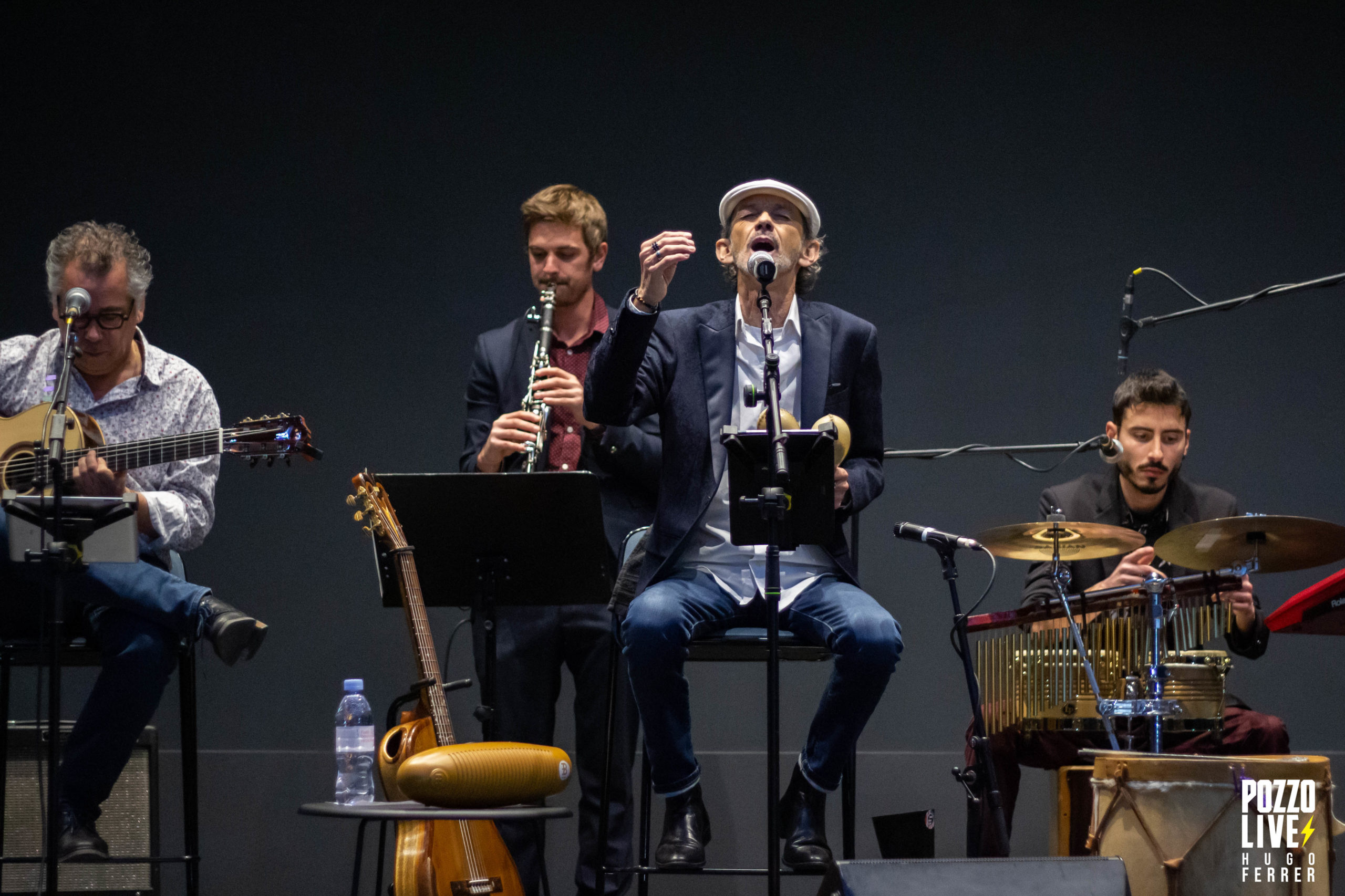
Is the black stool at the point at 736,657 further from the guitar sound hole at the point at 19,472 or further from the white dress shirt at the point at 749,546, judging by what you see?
the guitar sound hole at the point at 19,472

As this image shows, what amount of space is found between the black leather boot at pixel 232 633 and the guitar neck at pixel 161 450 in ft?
1.43

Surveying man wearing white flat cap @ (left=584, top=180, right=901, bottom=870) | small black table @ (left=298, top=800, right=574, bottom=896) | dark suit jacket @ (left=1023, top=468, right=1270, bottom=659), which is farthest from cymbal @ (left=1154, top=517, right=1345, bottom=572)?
small black table @ (left=298, top=800, right=574, bottom=896)

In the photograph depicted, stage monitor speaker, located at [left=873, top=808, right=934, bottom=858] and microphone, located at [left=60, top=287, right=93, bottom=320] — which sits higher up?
microphone, located at [left=60, top=287, right=93, bottom=320]

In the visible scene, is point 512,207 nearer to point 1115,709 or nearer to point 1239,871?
point 1115,709

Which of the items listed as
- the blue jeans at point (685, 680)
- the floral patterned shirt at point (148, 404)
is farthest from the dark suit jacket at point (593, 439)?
the floral patterned shirt at point (148, 404)

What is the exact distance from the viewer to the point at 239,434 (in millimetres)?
3230

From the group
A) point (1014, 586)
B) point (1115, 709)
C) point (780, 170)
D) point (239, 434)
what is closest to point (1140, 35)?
point (780, 170)

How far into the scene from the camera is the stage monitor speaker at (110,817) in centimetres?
338

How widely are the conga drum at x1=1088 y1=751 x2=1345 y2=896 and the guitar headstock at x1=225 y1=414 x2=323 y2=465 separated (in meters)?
1.98

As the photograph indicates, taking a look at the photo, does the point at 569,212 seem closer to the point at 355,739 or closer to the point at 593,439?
the point at 593,439

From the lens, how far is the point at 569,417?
3527 mm

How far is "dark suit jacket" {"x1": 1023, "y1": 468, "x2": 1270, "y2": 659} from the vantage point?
377cm

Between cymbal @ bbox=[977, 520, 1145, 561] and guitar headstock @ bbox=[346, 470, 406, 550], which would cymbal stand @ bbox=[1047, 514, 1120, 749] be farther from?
guitar headstock @ bbox=[346, 470, 406, 550]

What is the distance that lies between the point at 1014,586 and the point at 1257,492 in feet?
2.99
